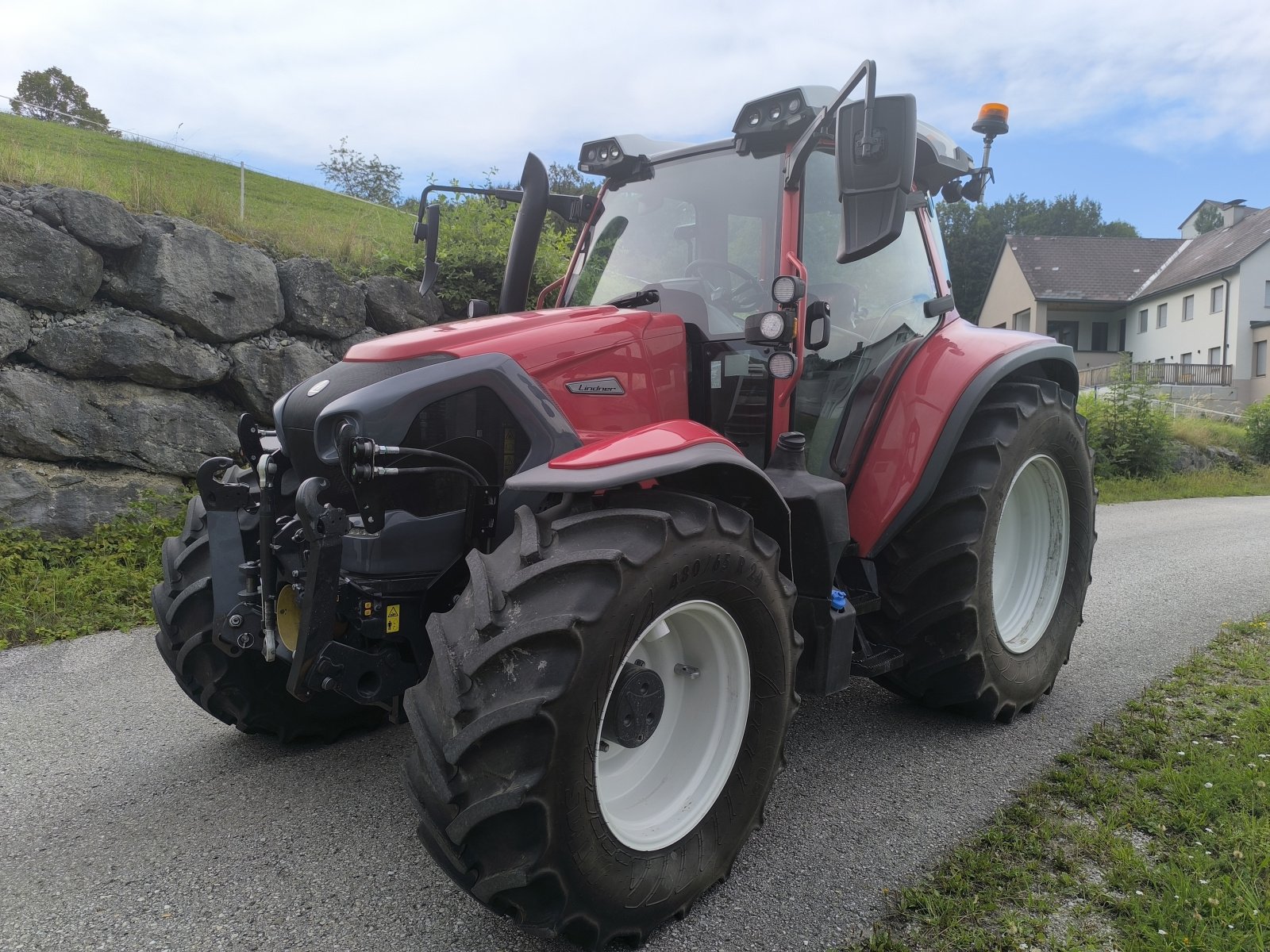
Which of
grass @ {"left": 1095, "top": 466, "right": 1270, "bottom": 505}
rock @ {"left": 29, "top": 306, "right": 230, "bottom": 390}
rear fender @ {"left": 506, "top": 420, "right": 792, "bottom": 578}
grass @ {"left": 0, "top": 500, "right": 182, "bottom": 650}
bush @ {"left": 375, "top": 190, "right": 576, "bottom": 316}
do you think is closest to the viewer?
rear fender @ {"left": 506, "top": 420, "right": 792, "bottom": 578}

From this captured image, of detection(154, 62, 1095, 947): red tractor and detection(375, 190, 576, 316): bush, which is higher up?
detection(375, 190, 576, 316): bush

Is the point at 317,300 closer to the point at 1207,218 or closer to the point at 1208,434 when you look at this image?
the point at 1208,434

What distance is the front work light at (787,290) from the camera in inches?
115

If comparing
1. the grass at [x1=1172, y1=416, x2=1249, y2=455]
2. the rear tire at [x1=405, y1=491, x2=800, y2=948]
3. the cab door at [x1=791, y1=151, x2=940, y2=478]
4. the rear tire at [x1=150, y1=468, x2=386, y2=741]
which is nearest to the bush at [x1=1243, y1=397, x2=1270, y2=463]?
the grass at [x1=1172, y1=416, x2=1249, y2=455]

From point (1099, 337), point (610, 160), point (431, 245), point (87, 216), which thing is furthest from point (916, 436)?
point (1099, 337)

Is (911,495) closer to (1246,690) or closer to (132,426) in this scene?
(1246,690)

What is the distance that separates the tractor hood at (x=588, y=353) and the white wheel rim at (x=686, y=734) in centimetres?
67

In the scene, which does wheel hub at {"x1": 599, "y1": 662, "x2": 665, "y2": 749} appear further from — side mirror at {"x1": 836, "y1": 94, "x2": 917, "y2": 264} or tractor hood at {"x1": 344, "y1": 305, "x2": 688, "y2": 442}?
side mirror at {"x1": 836, "y1": 94, "x2": 917, "y2": 264}

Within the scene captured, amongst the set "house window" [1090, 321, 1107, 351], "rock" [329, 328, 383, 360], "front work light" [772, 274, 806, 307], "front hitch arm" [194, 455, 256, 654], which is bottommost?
"front hitch arm" [194, 455, 256, 654]

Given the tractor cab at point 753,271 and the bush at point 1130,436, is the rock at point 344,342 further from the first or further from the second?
the bush at point 1130,436

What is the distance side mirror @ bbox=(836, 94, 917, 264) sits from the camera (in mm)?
2559

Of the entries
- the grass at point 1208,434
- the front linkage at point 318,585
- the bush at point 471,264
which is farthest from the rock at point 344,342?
the grass at point 1208,434

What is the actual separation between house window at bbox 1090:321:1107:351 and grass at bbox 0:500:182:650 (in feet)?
147

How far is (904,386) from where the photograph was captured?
3.47 meters
